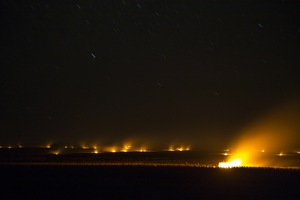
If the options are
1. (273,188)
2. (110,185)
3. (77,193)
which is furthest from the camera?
(110,185)

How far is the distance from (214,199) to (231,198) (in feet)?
4.68

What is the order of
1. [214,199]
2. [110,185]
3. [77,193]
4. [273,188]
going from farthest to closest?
[110,185] → [273,188] → [77,193] → [214,199]

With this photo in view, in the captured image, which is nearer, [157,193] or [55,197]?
[55,197]

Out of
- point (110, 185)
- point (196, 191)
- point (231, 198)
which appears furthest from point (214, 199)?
point (110, 185)

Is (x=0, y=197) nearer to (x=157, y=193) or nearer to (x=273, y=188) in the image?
(x=157, y=193)

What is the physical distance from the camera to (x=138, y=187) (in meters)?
46.8

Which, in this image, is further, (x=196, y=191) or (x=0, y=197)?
(x=196, y=191)

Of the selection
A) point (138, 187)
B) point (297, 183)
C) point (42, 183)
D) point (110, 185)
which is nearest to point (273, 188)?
point (297, 183)

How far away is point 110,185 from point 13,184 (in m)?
10.3

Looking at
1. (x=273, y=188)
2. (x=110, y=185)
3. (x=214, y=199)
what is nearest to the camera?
(x=214, y=199)

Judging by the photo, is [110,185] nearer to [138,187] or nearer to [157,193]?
[138,187]

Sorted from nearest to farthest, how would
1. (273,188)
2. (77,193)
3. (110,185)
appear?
(77,193)
(273,188)
(110,185)

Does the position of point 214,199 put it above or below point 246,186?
below

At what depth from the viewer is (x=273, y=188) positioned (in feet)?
147
